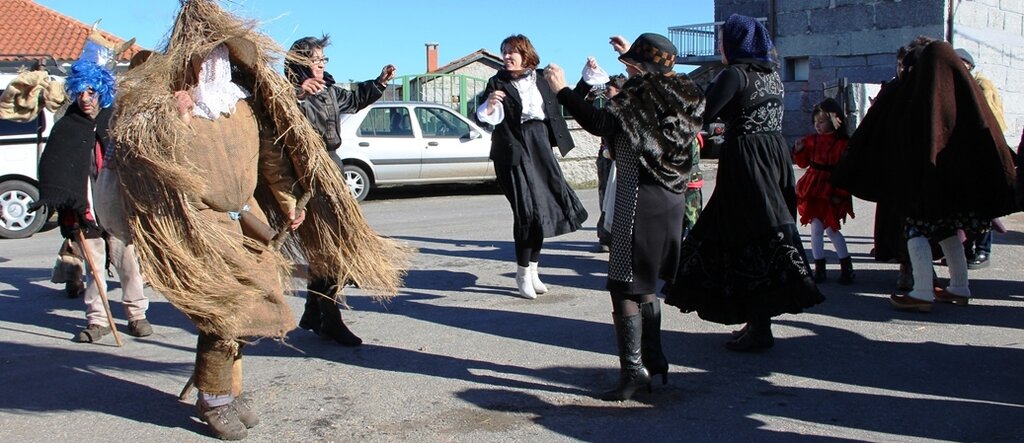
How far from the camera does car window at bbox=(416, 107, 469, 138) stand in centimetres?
1499

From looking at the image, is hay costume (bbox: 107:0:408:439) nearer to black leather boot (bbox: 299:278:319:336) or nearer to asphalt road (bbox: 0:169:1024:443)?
asphalt road (bbox: 0:169:1024:443)

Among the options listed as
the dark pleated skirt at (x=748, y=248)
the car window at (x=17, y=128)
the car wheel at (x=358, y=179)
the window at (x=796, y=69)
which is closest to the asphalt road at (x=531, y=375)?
the dark pleated skirt at (x=748, y=248)

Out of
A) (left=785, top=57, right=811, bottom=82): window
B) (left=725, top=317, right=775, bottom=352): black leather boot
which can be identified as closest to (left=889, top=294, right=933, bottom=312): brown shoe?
(left=725, top=317, right=775, bottom=352): black leather boot

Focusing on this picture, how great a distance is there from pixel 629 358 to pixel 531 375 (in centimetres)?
72

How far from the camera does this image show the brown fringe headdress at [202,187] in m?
3.83

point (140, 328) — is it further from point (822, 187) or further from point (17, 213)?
point (17, 213)

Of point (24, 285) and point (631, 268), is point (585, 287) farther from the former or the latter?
point (24, 285)

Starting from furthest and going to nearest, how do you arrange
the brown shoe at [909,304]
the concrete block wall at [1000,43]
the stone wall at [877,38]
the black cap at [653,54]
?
the stone wall at [877,38] → the concrete block wall at [1000,43] → the brown shoe at [909,304] → the black cap at [653,54]

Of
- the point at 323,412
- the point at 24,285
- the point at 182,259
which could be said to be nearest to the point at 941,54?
the point at 323,412

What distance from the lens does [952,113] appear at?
19.6 ft

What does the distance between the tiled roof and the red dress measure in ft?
72.0

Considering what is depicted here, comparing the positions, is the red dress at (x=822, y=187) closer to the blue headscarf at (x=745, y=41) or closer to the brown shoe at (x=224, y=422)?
the blue headscarf at (x=745, y=41)

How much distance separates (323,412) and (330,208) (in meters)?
0.97

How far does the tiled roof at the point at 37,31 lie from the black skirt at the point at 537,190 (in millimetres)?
21041
